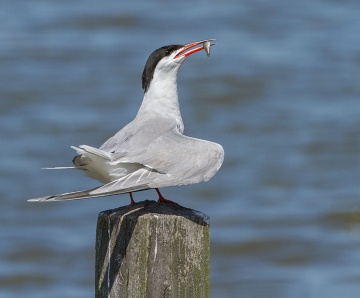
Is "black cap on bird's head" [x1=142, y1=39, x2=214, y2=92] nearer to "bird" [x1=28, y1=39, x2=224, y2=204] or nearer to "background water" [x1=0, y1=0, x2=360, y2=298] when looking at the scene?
"bird" [x1=28, y1=39, x2=224, y2=204]

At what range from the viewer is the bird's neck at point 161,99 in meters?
5.13

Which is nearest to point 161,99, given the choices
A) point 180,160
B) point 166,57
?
point 166,57

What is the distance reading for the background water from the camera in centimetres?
920

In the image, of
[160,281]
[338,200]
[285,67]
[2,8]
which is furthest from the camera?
[2,8]

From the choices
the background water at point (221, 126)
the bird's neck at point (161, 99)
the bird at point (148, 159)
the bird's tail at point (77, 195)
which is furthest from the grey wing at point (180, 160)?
the background water at point (221, 126)

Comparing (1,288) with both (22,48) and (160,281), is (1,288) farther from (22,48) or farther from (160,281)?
(22,48)

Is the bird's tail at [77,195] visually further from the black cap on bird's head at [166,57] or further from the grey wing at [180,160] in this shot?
the black cap on bird's head at [166,57]

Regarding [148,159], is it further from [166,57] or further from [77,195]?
[166,57]

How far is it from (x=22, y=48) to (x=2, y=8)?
1357mm

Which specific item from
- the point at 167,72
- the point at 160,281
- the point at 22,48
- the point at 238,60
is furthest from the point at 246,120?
the point at 160,281

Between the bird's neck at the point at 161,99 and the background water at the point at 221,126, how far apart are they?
3298mm

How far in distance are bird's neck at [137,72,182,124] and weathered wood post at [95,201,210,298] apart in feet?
4.49

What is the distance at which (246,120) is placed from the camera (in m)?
12.5

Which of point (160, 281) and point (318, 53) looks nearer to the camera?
point (160, 281)
